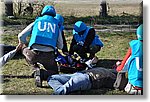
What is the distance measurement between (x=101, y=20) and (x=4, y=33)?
68 cm

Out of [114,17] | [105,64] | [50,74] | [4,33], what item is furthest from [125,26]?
[4,33]

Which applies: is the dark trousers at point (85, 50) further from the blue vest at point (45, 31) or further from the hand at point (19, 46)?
the hand at point (19, 46)

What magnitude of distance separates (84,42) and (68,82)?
1.55 feet

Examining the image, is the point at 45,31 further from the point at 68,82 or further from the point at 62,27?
the point at 68,82

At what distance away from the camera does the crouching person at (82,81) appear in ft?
9.07

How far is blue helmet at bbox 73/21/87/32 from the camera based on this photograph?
9.94 ft

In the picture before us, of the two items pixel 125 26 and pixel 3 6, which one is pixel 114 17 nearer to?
pixel 125 26

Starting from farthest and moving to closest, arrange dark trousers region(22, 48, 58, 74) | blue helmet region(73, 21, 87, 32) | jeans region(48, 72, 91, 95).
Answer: blue helmet region(73, 21, 87, 32), dark trousers region(22, 48, 58, 74), jeans region(48, 72, 91, 95)

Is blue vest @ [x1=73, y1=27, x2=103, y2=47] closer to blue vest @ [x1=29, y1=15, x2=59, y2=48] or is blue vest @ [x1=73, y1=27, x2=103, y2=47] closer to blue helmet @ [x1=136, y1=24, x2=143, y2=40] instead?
blue vest @ [x1=29, y1=15, x2=59, y2=48]

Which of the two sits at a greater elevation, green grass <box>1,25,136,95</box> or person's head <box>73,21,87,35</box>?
person's head <box>73,21,87,35</box>

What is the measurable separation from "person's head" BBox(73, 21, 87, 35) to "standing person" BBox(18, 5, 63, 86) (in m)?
0.16

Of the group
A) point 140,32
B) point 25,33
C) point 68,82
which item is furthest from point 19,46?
point 140,32

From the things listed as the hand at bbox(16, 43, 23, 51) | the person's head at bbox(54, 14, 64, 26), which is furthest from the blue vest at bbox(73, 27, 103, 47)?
the hand at bbox(16, 43, 23, 51)

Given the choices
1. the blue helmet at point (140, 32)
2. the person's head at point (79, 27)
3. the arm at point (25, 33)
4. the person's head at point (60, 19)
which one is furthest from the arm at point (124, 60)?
the arm at point (25, 33)
